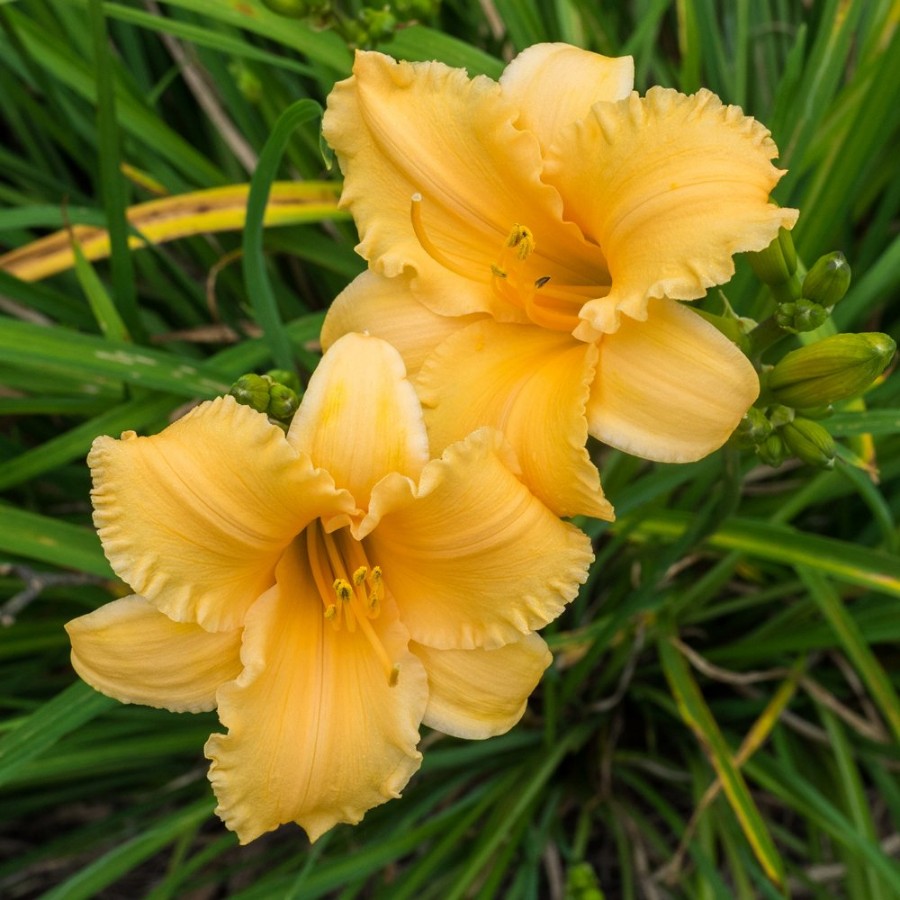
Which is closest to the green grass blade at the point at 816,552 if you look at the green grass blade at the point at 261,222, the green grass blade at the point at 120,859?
the green grass blade at the point at 261,222

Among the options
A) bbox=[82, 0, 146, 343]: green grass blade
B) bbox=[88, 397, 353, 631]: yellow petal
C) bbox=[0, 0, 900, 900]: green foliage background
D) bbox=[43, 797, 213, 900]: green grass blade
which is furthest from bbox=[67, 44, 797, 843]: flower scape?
bbox=[43, 797, 213, 900]: green grass blade

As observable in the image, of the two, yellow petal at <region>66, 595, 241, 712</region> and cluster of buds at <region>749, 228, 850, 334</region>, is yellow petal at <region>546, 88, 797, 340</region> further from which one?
yellow petal at <region>66, 595, 241, 712</region>

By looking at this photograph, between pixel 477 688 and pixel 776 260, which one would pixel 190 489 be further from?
pixel 776 260

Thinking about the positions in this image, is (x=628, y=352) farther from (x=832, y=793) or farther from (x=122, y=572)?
(x=832, y=793)

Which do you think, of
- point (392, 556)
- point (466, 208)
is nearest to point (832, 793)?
point (392, 556)

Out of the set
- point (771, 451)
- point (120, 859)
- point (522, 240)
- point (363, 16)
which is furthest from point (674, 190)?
point (120, 859)

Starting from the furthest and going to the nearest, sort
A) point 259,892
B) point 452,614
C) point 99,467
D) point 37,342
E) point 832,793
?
point 832,793, point 259,892, point 37,342, point 452,614, point 99,467
